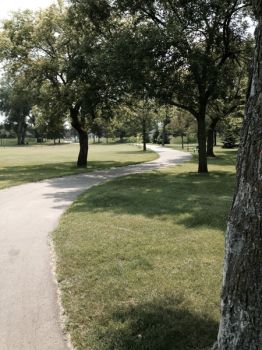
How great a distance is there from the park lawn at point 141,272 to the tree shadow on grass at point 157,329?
11 mm

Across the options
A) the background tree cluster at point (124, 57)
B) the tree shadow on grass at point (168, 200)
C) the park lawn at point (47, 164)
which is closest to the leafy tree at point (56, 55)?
the background tree cluster at point (124, 57)

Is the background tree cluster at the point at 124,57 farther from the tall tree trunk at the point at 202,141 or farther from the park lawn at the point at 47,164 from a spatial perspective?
the park lawn at the point at 47,164

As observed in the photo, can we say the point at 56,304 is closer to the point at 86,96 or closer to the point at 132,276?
the point at 132,276

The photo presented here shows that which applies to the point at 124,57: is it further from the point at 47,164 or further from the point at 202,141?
the point at 47,164

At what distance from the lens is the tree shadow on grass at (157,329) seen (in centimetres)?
454

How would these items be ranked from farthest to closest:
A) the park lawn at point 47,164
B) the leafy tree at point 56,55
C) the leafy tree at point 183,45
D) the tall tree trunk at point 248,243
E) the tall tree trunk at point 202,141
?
the leafy tree at point 56,55, the tall tree trunk at point 202,141, the park lawn at point 47,164, the leafy tree at point 183,45, the tall tree trunk at point 248,243

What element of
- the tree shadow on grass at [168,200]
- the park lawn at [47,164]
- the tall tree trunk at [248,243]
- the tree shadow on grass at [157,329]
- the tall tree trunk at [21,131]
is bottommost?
the tree shadow on grass at [157,329]

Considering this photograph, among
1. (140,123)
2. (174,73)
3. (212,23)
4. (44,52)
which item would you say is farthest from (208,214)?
(140,123)

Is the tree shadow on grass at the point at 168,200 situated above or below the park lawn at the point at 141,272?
above

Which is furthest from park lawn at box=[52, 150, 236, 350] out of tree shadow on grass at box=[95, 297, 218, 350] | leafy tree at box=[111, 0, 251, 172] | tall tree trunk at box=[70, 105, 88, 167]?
tall tree trunk at box=[70, 105, 88, 167]

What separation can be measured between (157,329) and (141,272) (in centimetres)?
187

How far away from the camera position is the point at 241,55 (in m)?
22.6

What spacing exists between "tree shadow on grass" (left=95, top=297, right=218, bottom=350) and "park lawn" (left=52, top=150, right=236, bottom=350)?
0.01 m

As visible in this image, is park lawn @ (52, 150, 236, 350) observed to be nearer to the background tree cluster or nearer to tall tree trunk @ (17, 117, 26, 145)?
the background tree cluster
